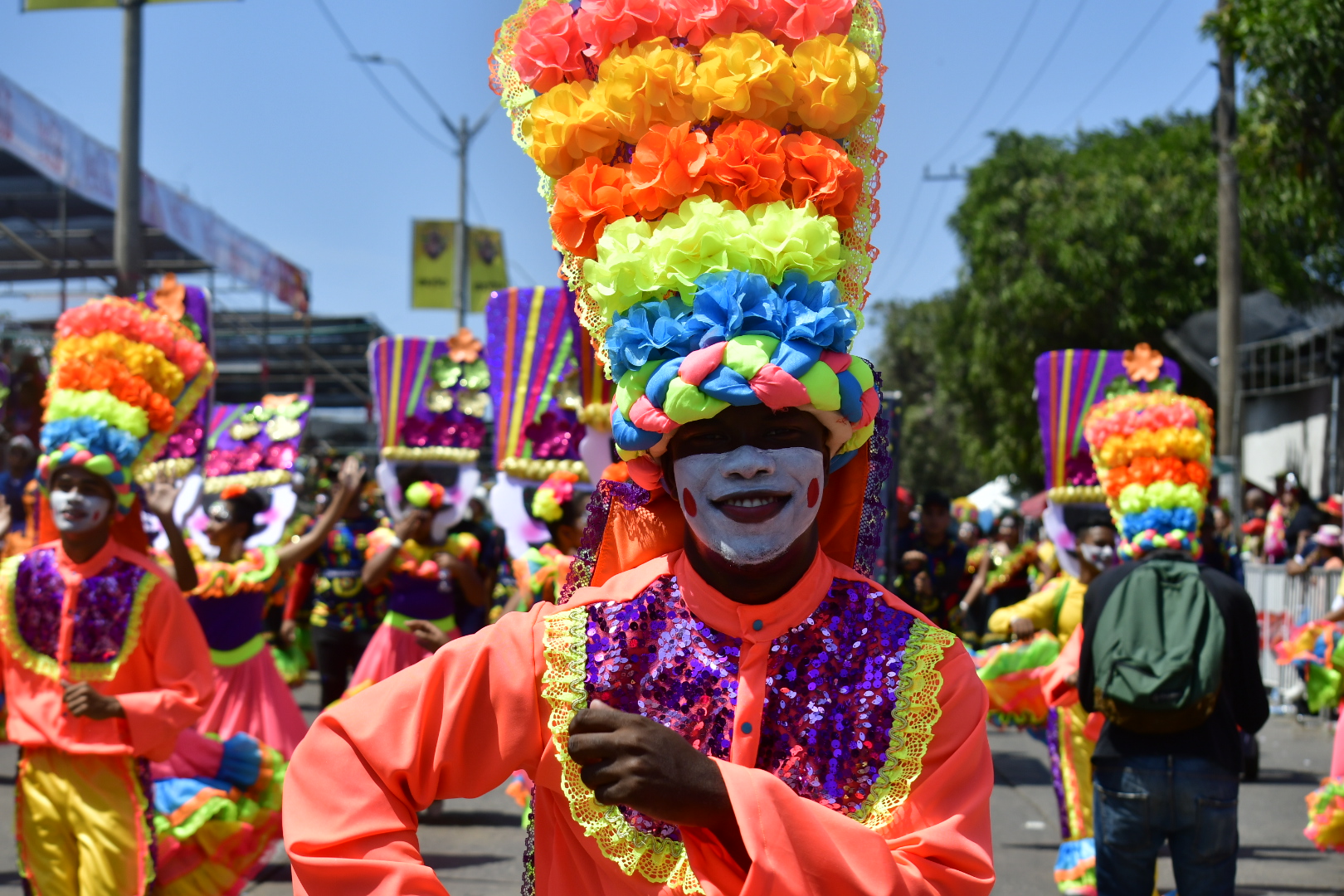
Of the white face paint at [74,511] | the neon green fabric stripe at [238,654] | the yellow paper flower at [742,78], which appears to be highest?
the yellow paper flower at [742,78]

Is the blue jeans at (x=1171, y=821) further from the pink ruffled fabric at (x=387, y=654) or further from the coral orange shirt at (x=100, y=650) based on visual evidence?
the pink ruffled fabric at (x=387, y=654)

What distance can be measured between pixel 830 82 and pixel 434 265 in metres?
21.2

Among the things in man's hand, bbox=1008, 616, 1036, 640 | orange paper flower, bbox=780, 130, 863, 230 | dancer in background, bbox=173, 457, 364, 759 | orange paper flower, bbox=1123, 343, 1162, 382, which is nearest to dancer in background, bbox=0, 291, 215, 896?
dancer in background, bbox=173, 457, 364, 759

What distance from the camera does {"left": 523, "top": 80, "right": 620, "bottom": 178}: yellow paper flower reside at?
7.60ft

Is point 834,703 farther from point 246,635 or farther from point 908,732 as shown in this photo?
point 246,635

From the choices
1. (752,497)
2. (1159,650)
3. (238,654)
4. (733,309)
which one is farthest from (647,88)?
(238,654)

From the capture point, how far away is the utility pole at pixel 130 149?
418 inches

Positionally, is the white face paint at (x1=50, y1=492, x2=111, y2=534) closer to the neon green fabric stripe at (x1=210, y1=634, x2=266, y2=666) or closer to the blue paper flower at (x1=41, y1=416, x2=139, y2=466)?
the blue paper flower at (x1=41, y1=416, x2=139, y2=466)

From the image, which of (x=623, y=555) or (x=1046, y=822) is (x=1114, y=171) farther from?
(x=623, y=555)

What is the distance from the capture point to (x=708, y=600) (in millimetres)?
2312

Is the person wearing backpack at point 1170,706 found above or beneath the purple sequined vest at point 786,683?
beneath

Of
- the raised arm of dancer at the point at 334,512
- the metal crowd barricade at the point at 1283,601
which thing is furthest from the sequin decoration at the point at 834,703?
the metal crowd barricade at the point at 1283,601

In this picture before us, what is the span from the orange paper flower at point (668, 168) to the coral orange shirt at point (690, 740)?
66 cm

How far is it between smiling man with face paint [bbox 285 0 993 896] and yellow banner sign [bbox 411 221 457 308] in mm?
20426
